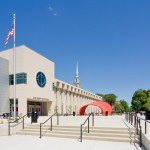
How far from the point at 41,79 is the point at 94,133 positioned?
1015 inches

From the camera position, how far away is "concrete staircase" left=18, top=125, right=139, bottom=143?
12.1m

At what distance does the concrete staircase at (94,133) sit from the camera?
12.1 m

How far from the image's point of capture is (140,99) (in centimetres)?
9462

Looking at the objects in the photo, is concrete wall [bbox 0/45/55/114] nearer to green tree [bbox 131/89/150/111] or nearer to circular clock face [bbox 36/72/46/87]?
circular clock face [bbox 36/72/46/87]

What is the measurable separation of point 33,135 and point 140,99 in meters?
86.1

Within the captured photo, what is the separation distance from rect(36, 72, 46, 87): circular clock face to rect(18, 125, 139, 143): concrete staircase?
21405mm

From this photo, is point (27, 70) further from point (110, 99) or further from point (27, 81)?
point (110, 99)

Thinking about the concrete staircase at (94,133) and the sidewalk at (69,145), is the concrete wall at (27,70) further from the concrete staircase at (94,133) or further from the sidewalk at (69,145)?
the sidewalk at (69,145)

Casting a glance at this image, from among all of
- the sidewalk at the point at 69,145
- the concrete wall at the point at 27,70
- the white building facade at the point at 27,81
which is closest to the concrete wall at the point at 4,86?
the white building facade at the point at 27,81

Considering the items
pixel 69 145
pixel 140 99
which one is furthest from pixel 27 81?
pixel 140 99

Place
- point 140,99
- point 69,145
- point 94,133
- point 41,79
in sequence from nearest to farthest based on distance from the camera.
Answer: point 69,145, point 94,133, point 41,79, point 140,99

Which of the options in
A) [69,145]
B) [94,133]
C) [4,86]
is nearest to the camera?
[69,145]

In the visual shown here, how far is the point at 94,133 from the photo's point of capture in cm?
1310

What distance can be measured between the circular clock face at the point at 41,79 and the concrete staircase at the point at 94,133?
2140 cm
